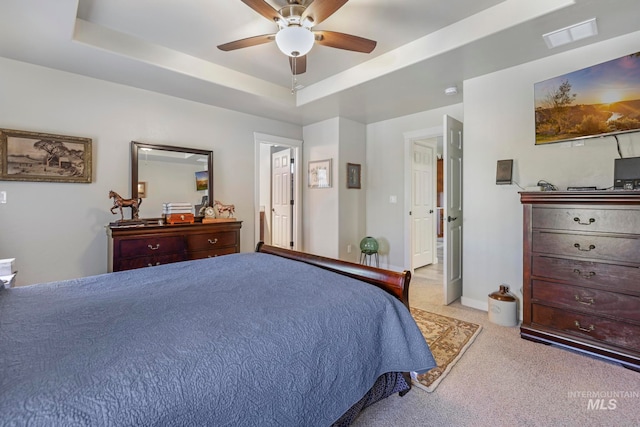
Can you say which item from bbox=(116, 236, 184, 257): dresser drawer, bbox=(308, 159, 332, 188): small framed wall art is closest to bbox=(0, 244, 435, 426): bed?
bbox=(116, 236, 184, 257): dresser drawer

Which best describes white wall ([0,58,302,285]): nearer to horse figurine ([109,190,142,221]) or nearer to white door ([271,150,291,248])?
horse figurine ([109,190,142,221])

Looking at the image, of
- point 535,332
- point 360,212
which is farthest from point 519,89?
point 360,212

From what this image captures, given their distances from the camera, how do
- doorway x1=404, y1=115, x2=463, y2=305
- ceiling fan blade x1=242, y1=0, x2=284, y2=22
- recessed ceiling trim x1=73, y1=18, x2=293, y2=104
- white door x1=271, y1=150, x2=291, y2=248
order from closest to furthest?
1. ceiling fan blade x1=242, y1=0, x2=284, y2=22
2. recessed ceiling trim x1=73, y1=18, x2=293, y2=104
3. doorway x1=404, y1=115, x2=463, y2=305
4. white door x1=271, y1=150, x2=291, y2=248

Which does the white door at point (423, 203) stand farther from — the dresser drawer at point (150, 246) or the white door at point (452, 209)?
the dresser drawer at point (150, 246)

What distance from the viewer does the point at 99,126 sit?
3.06 metres

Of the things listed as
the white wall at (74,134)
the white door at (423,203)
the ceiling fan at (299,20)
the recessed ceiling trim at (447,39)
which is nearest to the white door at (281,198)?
the white wall at (74,134)

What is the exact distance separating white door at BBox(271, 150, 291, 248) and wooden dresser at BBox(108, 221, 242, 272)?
156 centimetres

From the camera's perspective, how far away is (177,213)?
11.1 feet

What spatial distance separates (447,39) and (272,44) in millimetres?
1523

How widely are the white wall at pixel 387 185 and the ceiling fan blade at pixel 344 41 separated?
91.3 inches

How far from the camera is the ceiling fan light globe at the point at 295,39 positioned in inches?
77.0

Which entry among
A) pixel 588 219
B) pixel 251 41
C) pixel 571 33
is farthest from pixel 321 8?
pixel 588 219

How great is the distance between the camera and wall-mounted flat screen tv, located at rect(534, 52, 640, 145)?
223 cm

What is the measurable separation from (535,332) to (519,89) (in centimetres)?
216
